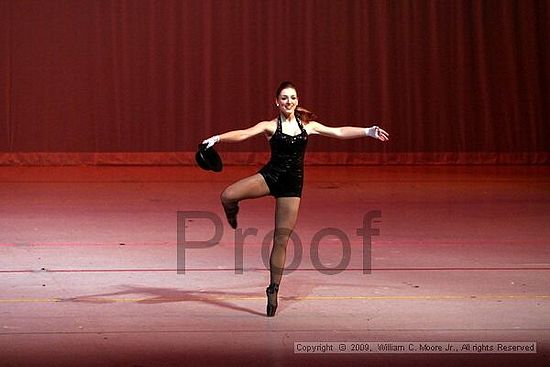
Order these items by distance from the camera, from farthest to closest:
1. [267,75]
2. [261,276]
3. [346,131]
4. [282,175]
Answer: [267,75], [261,276], [346,131], [282,175]

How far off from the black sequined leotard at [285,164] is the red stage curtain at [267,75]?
34.6ft

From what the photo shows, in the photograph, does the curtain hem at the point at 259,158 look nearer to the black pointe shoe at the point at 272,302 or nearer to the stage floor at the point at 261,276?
the stage floor at the point at 261,276

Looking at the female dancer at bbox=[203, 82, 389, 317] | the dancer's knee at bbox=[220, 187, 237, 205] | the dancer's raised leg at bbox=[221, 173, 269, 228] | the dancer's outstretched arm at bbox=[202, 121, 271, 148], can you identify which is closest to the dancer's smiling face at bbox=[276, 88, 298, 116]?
the female dancer at bbox=[203, 82, 389, 317]

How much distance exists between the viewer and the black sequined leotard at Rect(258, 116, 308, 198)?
21.2ft

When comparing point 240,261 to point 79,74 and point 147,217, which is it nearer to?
point 147,217

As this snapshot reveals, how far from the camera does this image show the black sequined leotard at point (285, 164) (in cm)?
646

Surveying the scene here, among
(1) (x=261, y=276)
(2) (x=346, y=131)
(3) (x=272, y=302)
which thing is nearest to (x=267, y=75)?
(1) (x=261, y=276)

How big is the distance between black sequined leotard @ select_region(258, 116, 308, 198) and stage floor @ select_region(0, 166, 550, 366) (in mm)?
760

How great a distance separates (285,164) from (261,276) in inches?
61.6

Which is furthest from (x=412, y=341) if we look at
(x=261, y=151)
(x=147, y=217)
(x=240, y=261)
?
(x=261, y=151)

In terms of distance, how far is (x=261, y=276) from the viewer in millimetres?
7824

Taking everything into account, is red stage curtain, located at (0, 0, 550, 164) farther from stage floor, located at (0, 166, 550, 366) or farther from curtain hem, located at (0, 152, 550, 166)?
stage floor, located at (0, 166, 550, 366)

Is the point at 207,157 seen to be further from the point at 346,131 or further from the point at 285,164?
the point at 346,131

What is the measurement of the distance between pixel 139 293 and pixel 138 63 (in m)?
10.2
